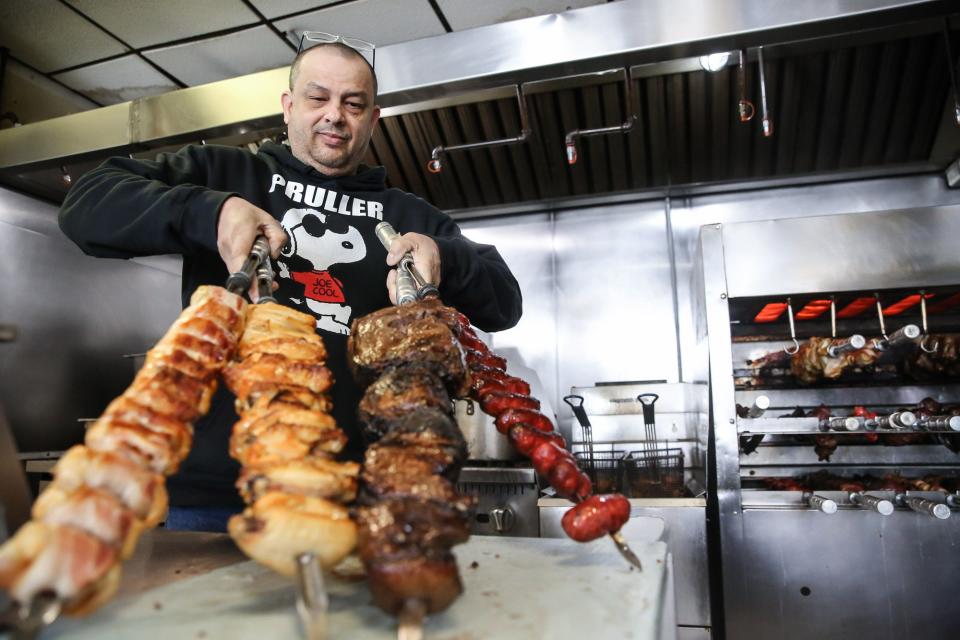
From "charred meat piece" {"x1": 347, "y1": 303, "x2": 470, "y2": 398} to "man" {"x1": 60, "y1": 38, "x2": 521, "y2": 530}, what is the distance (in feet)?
0.82

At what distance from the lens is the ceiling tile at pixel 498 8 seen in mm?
3689

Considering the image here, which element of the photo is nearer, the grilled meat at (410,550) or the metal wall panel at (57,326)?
the grilled meat at (410,550)

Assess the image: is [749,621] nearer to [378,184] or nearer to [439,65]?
[378,184]

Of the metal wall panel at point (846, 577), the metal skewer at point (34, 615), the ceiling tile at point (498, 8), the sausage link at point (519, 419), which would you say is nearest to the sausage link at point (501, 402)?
the sausage link at point (519, 419)

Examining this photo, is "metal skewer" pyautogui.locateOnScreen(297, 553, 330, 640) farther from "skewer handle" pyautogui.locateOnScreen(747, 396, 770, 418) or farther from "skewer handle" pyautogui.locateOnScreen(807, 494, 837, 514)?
"skewer handle" pyautogui.locateOnScreen(807, 494, 837, 514)

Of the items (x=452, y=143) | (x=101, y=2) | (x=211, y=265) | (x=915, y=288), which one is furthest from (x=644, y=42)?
(x=101, y=2)

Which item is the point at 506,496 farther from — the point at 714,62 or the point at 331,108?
the point at 714,62

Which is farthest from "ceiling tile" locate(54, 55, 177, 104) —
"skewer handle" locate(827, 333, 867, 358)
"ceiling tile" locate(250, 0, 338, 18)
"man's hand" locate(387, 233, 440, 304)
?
"skewer handle" locate(827, 333, 867, 358)

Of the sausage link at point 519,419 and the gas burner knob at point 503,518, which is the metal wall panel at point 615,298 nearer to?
the gas burner knob at point 503,518

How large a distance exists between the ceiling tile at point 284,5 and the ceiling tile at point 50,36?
117cm

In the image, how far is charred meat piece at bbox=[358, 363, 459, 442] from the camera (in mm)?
1069

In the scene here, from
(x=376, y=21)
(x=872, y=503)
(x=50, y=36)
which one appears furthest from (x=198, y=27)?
(x=872, y=503)

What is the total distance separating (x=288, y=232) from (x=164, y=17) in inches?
111

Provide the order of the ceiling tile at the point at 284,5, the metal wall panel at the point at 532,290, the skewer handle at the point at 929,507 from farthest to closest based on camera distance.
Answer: the metal wall panel at the point at 532,290 < the ceiling tile at the point at 284,5 < the skewer handle at the point at 929,507
